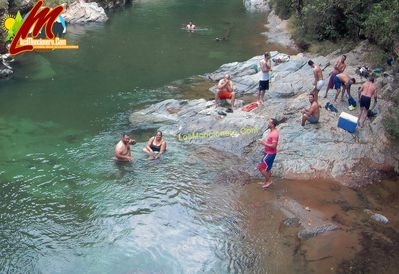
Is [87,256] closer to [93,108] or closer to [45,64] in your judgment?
[93,108]

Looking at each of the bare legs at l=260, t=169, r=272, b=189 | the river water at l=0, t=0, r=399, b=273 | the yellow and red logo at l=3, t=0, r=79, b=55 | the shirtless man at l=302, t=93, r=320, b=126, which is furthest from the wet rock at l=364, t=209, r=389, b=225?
the yellow and red logo at l=3, t=0, r=79, b=55

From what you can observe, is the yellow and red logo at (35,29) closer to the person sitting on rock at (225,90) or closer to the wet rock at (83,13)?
the wet rock at (83,13)

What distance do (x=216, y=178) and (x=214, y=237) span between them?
2.95 m

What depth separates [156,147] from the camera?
15484mm

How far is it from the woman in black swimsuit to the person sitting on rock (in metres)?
3.71

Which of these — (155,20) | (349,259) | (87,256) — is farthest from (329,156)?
(155,20)

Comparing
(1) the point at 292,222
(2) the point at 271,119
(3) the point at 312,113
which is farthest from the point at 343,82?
(1) the point at 292,222

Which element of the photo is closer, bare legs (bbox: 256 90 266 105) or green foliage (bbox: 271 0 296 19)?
bare legs (bbox: 256 90 266 105)

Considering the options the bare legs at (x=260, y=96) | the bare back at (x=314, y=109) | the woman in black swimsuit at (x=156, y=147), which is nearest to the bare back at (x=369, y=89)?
the bare back at (x=314, y=109)

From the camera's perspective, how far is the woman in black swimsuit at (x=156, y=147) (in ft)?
50.4

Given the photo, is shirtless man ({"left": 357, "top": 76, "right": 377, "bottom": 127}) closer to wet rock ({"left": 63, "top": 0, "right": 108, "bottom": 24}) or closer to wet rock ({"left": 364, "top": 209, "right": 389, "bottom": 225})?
wet rock ({"left": 364, "top": 209, "right": 389, "bottom": 225})

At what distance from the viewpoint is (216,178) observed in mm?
14078

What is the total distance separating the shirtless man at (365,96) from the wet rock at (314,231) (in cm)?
523

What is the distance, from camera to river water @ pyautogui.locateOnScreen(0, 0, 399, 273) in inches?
424
